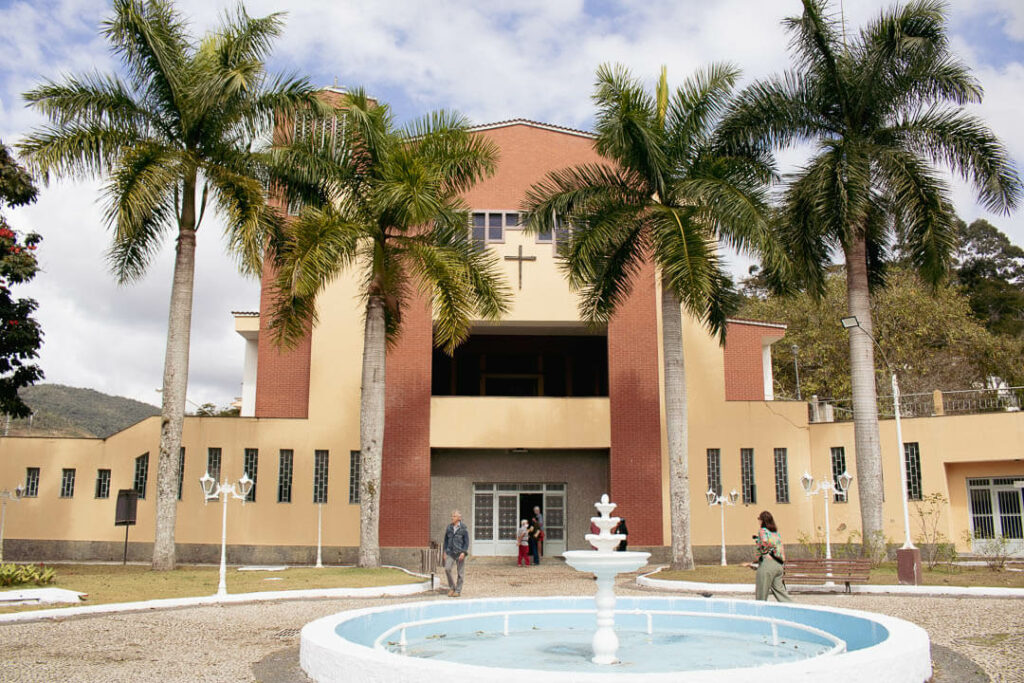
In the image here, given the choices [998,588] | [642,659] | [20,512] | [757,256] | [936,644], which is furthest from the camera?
[20,512]

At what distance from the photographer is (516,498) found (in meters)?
26.9

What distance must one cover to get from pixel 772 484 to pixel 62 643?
68.9 feet

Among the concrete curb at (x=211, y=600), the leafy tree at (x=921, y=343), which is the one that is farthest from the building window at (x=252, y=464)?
the leafy tree at (x=921, y=343)

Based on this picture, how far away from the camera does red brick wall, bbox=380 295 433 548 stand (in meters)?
24.9

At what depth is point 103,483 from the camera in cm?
2566

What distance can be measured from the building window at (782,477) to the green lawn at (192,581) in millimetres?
12857

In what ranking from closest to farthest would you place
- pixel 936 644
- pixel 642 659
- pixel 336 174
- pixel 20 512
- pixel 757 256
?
pixel 642 659, pixel 936 644, pixel 757 256, pixel 336 174, pixel 20 512

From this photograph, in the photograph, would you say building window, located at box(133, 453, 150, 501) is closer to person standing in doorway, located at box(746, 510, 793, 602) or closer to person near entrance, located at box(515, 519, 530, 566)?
person near entrance, located at box(515, 519, 530, 566)

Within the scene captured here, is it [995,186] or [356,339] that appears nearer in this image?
[995,186]

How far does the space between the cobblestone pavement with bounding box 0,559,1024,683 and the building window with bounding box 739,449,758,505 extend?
10618 mm

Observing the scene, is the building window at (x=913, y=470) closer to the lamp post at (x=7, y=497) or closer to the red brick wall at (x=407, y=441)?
the red brick wall at (x=407, y=441)

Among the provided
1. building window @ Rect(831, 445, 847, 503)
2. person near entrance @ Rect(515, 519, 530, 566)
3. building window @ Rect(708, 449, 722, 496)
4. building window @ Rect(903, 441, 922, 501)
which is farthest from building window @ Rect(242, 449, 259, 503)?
building window @ Rect(903, 441, 922, 501)

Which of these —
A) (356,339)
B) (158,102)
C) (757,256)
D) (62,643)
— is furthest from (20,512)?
(757,256)

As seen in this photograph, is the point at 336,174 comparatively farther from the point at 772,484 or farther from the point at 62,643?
the point at 772,484
